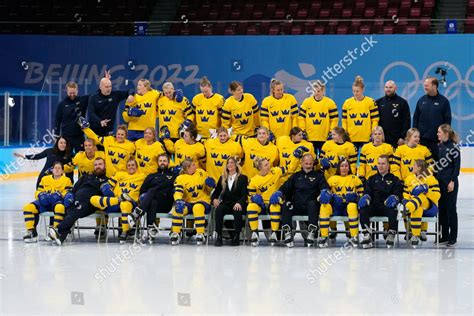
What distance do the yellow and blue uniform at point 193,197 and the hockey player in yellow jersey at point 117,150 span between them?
90cm

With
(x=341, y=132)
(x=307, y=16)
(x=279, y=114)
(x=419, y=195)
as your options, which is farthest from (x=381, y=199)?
(x=307, y=16)

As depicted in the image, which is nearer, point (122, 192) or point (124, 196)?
point (124, 196)

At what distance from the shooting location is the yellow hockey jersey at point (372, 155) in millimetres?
10469

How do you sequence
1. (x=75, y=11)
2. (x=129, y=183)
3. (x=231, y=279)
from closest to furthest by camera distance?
1. (x=231, y=279)
2. (x=129, y=183)
3. (x=75, y=11)

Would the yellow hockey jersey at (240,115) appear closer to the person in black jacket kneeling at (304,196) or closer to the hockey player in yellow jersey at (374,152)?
the person in black jacket kneeling at (304,196)

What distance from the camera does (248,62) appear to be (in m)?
20.7

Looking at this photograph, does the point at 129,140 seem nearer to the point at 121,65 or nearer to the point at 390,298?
the point at 390,298

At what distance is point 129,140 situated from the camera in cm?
1159

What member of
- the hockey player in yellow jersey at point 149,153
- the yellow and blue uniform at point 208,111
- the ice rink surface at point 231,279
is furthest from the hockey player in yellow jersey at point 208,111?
the ice rink surface at point 231,279

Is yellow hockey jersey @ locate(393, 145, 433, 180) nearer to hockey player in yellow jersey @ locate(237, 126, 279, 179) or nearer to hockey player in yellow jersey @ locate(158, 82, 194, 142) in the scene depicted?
hockey player in yellow jersey @ locate(237, 126, 279, 179)

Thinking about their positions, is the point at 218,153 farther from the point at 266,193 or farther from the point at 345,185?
the point at 345,185

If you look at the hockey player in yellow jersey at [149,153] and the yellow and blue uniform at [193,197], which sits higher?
the hockey player in yellow jersey at [149,153]

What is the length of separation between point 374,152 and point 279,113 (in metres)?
1.38

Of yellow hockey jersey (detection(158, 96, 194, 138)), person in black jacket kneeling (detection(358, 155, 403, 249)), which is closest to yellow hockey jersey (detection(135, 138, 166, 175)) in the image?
yellow hockey jersey (detection(158, 96, 194, 138))
